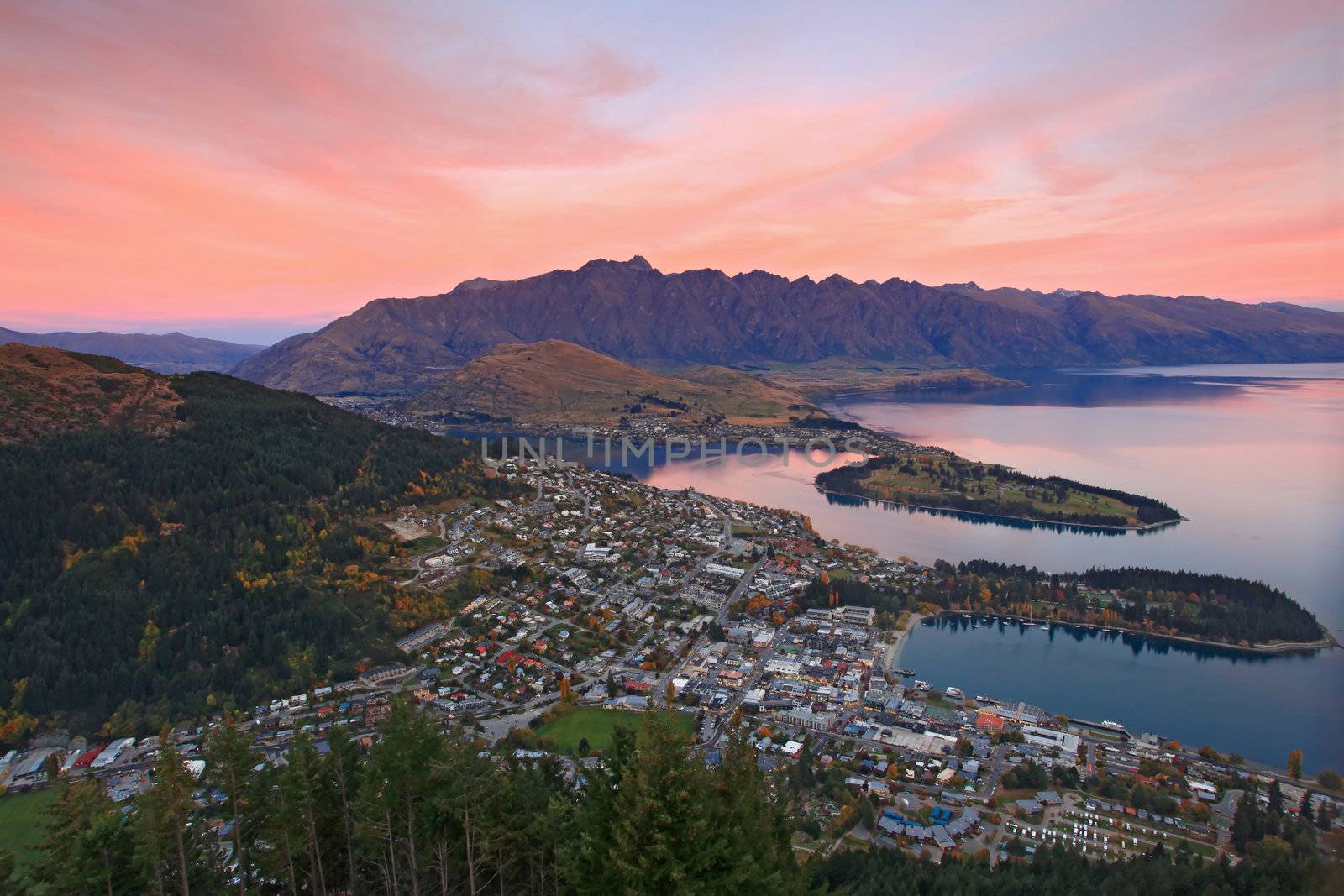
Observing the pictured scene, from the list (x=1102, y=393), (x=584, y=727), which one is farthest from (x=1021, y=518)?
(x=1102, y=393)

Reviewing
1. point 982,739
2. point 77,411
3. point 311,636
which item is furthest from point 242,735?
point 77,411

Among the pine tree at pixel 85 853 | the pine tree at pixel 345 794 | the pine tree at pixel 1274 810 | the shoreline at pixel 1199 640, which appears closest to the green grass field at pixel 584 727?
the pine tree at pixel 345 794

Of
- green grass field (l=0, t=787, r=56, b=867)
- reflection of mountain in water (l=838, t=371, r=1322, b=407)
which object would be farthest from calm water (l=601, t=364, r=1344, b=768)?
green grass field (l=0, t=787, r=56, b=867)

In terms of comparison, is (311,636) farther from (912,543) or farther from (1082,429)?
(1082,429)

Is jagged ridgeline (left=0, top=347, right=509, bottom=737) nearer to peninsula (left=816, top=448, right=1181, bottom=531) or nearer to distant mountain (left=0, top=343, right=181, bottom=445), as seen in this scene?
distant mountain (left=0, top=343, right=181, bottom=445)

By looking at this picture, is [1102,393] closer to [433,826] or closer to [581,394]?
[581,394]
